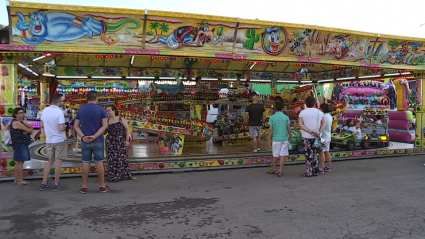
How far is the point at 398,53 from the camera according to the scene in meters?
10.5

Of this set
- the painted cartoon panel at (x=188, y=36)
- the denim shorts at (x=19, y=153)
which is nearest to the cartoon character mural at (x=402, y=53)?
the painted cartoon panel at (x=188, y=36)

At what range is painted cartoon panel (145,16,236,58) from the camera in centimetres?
778

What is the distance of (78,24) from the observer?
23.6 ft

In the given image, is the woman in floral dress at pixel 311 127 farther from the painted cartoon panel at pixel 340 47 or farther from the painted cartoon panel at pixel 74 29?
the painted cartoon panel at pixel 74 29

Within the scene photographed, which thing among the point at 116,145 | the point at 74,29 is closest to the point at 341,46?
the point at 116,145

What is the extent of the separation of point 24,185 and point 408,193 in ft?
23.3

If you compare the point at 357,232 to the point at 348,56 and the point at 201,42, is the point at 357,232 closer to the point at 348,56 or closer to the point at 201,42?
the point at 201,42

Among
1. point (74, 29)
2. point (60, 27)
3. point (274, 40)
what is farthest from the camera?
point (274, 40)

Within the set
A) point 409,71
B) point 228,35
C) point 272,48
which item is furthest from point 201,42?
point 409,71

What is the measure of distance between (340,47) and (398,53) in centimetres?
229

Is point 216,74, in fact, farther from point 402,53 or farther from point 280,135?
point 402,53

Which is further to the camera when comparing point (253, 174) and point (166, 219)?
point (253, 174)

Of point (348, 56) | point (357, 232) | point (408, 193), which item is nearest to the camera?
point (357, 232)

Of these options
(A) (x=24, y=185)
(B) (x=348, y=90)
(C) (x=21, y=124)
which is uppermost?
(B) (x=348, y=90)
